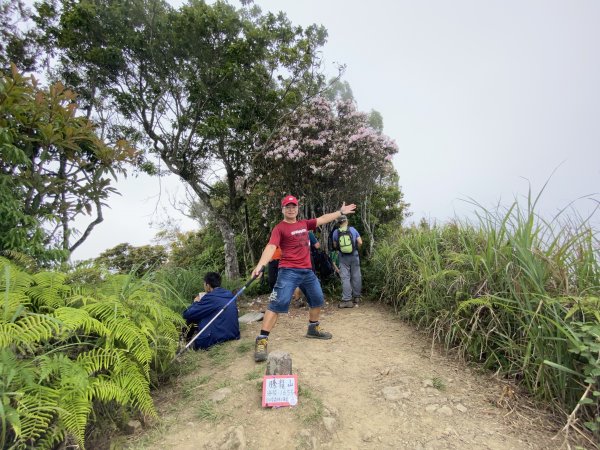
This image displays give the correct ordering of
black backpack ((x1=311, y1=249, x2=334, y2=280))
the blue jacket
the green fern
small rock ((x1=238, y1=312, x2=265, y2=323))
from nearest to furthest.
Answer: the green fern
the blue jacket
small rock ((x1=238, y1=312, x2=265, y2=323))
black backpack ((x1=311, y1=249, x2=334, y2=280))

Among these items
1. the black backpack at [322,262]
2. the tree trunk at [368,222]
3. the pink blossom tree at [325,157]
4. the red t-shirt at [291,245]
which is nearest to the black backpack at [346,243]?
the black backpack at [322,262]

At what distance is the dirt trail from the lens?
227 centimetres

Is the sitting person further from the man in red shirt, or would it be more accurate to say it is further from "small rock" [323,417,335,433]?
"small rock" [323,417,335,433]

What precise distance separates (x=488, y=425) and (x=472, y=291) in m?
1.46

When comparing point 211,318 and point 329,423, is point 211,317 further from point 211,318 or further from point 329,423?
point 329,423

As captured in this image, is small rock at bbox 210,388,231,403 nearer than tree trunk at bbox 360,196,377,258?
Yes

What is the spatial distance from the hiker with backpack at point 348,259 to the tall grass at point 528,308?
1.62 meters

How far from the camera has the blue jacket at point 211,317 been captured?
4113 millimetres

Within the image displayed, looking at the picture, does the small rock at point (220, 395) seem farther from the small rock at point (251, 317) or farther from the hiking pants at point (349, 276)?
the hiking pants at point (349, 276)

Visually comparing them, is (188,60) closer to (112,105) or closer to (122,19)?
(122,19)

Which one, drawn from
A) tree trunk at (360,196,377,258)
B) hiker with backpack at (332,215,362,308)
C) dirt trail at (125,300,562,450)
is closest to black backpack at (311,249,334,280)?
hiker with backpack at (332,215,362,308)

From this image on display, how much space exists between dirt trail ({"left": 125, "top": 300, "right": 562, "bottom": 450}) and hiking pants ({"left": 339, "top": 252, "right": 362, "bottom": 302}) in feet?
6.77

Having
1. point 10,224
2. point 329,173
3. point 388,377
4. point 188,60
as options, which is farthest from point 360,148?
point 10,224

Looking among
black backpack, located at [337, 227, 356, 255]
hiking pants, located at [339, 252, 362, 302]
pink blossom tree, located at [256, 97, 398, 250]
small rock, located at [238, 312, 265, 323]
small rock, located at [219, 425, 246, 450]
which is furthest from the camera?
pink blossom tree, located at [256, 97, 398, 250]
